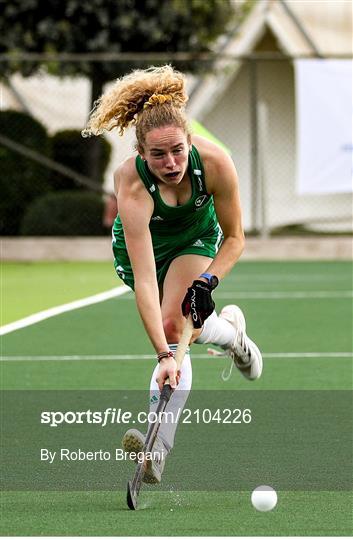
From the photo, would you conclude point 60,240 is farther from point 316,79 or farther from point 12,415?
point 12,415

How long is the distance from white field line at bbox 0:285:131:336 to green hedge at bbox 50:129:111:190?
19.2 ft

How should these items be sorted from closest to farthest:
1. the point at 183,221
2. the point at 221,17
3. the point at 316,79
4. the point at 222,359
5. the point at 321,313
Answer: the point at 183,221 < the point at 222,359 < the point at 321,313 < the point at 316,79 < the point at 221,17

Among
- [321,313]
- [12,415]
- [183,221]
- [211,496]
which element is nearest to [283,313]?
[321,313]

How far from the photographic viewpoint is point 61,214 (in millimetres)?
19609

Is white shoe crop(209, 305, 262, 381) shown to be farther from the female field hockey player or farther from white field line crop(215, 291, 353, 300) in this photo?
white field line crop(215, 291, 353, 300)

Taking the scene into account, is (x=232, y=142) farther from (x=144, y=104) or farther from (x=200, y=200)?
(x=144, y=104)

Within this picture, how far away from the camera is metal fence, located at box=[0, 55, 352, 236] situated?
65.5 ft

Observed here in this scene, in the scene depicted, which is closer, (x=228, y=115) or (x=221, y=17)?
(x=221, y=17)

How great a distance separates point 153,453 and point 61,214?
1407 centimetres

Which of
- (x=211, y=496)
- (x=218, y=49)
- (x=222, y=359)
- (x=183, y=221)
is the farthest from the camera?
(x=218, y=49)

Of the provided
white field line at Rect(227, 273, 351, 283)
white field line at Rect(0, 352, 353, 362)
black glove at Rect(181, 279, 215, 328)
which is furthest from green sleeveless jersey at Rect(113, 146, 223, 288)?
white field line at Rect(227, 273, 351, 283)

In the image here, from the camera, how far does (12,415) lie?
7.43 metres

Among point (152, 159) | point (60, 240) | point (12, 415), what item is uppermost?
point (152, 159)

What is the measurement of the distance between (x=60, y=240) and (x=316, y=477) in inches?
546
